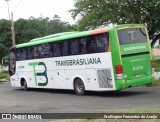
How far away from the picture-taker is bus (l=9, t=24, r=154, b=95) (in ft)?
55.5

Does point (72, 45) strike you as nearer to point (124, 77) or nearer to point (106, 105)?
point (124, 77)

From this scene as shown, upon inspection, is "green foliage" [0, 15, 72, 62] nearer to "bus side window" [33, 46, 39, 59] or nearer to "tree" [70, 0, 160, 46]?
"tree" [70, 0, 160, 46]

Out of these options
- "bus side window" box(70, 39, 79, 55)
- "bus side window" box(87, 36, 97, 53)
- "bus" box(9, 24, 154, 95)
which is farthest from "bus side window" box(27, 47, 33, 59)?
"bus side window" box(87, 36, 97, 53)

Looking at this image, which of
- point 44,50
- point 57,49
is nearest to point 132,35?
point 57,49

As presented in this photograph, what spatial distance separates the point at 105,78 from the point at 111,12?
1744 cm

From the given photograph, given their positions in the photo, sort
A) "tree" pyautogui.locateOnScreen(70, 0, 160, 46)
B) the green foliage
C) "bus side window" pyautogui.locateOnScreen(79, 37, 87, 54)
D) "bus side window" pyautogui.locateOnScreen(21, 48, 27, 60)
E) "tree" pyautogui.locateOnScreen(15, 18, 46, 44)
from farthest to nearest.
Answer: "tree" pyautogui.locateOnScreen(15, 18, 46, 44) < the green foliage < "tree" pyautogui.locateOnScreen(70, 0, 160, 46) < "bus side window" pyautogui.locateOnScreen(21, 48, 27, 60) < "bus side window" pyautogui.locateOnScreen(79, 37, 87, 54)

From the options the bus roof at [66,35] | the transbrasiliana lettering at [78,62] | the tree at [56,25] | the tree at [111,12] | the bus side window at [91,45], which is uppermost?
the tree at [56,25]

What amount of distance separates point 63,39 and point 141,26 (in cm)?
416

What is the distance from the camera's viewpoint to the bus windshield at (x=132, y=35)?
675 inches

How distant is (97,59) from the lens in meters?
17.7

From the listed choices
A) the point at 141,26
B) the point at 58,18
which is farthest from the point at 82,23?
the point at 58,18

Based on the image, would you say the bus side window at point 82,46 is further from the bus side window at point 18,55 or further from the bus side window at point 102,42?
the bus side window at point 18,55

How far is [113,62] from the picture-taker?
16.9 m

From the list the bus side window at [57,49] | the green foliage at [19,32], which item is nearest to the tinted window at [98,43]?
the bus side window at [57,49]
